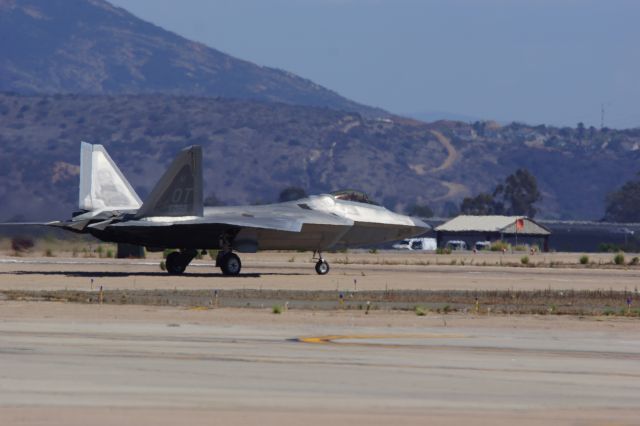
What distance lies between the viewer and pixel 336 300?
35344 mm

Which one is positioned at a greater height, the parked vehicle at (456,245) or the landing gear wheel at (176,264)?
the parked vehicle at (456,245)

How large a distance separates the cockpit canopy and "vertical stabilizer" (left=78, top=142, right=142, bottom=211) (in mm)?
7509

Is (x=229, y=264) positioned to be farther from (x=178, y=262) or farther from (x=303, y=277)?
(x=303, y=277)

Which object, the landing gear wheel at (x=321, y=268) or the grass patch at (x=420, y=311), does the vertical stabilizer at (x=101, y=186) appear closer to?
the landing gear wheel at (x=321, y=268)

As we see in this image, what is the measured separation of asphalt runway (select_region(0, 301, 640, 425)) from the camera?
1563cm

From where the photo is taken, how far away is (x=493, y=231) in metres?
130

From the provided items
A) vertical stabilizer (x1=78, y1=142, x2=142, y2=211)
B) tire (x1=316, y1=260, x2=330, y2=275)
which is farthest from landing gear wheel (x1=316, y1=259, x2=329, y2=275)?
vertical stabilizer (x1=78, y1=142, x2=142, y2=211)

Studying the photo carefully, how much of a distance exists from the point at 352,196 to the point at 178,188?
8539 mm

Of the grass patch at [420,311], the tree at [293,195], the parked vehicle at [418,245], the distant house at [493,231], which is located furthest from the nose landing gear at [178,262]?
the distant house at [493,231]

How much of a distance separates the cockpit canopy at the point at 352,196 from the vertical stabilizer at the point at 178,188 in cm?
723

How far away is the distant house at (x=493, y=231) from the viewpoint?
12675 cm

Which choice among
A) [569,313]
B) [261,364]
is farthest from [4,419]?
[569,313]

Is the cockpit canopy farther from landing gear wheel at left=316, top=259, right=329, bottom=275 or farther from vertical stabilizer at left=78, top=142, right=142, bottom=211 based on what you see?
vertical stabilizer at left=78, top=142, right=142, bottom=211

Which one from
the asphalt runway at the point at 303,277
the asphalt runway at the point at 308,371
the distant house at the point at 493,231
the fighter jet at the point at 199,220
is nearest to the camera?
the asphalt runway at the point at 308,371
